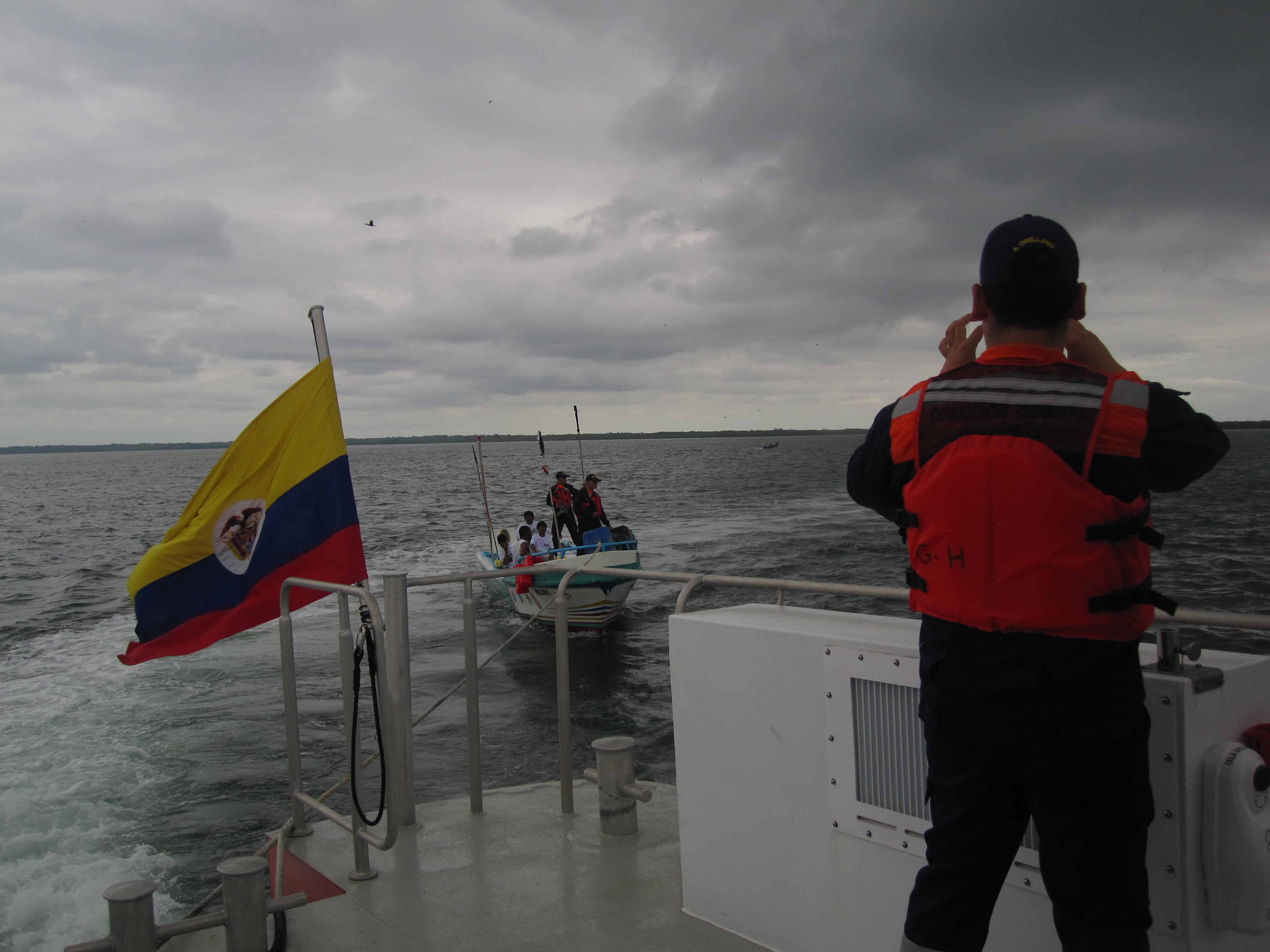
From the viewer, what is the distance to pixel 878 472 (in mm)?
1994

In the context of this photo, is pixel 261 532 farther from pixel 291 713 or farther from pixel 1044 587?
pixel 1044 587

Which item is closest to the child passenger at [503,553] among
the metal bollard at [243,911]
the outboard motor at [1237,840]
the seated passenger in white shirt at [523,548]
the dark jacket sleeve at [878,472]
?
the seated passenger in white shirt at [523,548]

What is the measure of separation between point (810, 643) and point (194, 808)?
9.28 m

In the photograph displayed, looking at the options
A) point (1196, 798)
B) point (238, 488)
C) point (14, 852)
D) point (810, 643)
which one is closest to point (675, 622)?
point (810, 643)

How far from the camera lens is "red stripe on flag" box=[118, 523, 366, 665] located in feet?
14.1

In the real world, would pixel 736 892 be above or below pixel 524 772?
above

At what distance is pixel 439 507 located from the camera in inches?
2255

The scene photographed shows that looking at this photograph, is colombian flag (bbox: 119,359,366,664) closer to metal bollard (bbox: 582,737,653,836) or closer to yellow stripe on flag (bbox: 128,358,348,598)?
yellow stripe on flag (bbox: 128,358,348,598)

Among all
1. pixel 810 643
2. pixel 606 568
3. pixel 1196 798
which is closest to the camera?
pixel 1196 798

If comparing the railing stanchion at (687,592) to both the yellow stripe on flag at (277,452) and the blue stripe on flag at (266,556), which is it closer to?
the blue stripe on flag at (266,556)

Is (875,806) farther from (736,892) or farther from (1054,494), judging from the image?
(1054,494)

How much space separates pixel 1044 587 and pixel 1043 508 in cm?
15

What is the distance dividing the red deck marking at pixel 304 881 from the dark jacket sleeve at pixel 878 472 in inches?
112

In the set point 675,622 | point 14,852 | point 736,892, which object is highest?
point 675,622
